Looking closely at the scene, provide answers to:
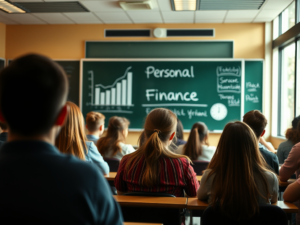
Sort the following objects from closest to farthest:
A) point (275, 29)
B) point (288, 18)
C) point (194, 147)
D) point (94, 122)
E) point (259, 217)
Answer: point (259, 217)
point (194, 147)
point (94, 122)
point (288, 18)
point (275, 29)

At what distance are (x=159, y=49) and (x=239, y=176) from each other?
4230 millimetres

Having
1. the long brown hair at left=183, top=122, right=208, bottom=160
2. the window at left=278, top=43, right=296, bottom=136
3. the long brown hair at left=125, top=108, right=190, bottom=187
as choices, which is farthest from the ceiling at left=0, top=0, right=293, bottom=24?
the long brown hair at left=125, top=108, right=190, bottom=187

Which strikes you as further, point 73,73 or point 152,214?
point 73,73

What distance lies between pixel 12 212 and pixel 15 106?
215 millimetres

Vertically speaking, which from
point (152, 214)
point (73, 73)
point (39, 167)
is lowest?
point (152, 214)

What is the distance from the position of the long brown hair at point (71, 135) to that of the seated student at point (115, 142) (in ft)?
4.16

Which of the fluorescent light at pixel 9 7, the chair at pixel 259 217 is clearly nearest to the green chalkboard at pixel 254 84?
the fluorescent light at pixel 9 7

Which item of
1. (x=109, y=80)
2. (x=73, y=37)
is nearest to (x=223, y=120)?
(x=109, y=80)

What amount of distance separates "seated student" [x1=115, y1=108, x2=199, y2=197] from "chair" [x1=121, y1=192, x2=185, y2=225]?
8 centimetres

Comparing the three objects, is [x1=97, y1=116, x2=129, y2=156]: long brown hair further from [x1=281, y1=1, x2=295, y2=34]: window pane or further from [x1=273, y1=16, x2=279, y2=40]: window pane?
[x1=273, y1=16, x2=279, y2=40]: window pane

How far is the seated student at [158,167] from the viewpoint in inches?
76.0

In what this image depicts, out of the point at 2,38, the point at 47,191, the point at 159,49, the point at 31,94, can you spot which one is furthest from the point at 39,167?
the point at 2,38

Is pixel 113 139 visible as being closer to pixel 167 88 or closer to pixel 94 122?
pixel 94 122

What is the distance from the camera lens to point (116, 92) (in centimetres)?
566
